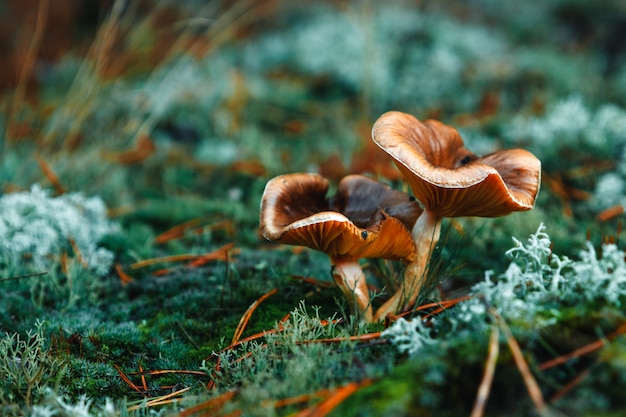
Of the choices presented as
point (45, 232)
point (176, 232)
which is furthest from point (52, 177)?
point (176, 232)

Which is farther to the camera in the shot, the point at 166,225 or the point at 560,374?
the point at 166,225

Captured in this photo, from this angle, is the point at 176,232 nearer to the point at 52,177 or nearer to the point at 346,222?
the point at 52,177

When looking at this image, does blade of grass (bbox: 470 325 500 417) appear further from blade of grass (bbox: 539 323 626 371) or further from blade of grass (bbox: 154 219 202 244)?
blade of grass (bbox: 154 219 202 244)

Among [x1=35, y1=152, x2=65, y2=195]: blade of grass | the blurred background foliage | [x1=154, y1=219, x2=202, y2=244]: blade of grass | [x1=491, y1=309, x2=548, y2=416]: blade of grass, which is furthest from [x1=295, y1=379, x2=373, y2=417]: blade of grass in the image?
[x1=35, y1=152, x2=65, y2=195]: blade of grass

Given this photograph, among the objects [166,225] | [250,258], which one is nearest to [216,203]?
[166,225]

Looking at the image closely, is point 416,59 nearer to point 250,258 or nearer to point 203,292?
point 250,258

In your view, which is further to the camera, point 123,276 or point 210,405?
point 123,276
